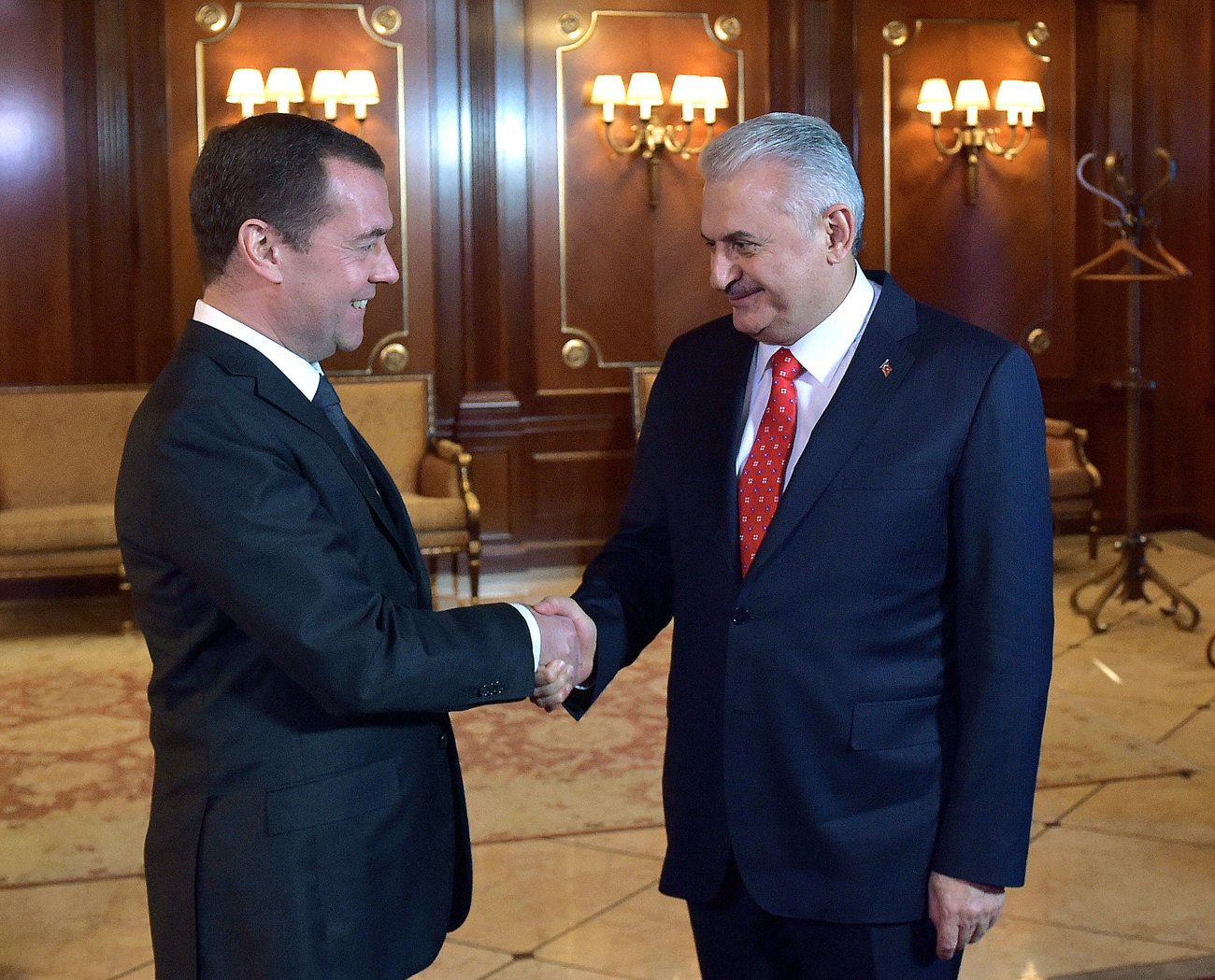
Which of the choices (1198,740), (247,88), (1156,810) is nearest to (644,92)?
(247,88)

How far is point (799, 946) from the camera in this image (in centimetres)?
187

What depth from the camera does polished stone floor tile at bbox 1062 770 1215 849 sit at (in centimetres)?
379

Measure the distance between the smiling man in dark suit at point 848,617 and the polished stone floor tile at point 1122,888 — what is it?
1601 millimetres

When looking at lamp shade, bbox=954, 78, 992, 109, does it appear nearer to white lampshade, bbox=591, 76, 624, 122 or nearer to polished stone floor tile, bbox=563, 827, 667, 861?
white lampshade, bbox=591, 76, 624, 122

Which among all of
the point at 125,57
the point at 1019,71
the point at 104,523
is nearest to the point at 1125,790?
the point at 104,523

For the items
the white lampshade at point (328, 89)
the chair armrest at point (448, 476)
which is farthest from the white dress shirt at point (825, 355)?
the white lampshade at point (328, 89)

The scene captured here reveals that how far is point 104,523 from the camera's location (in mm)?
6000

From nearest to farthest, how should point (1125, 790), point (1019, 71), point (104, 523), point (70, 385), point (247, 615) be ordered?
point (247, 615)
point (1125, 790)
point (104, 523)
point (70, 385)
point (1019, 71)

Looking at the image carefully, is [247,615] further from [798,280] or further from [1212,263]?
[1212,263]

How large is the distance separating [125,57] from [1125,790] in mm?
5430

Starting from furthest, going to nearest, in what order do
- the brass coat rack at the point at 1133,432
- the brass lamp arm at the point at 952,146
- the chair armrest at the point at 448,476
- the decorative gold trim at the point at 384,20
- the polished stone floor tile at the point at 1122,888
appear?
the brass lamp arm at the point at 952,146, the decorative gold trim at the point at 384,20, the chair armrest at the point at 448,476, the brass coat rack at the point at 1133,432, the polished stone floor tile at the point at 1122,888

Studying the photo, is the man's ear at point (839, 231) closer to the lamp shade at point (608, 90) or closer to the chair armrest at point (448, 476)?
the chair armrest at point (448, 476)

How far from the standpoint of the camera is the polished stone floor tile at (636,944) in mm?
3051

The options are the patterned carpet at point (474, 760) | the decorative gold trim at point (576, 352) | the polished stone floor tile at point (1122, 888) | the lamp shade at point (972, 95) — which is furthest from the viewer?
the lamp shade at point (972, 95)
